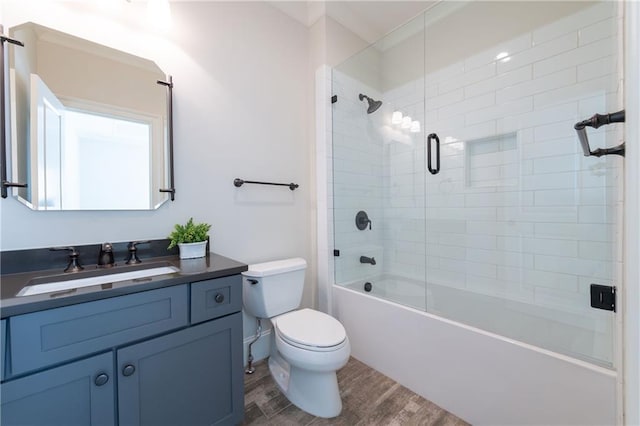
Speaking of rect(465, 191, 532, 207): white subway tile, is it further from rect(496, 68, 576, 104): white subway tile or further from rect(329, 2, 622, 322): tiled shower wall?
rect(496, 68, 576, 104): white subway tile

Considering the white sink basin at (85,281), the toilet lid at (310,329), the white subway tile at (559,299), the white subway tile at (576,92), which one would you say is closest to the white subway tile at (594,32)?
the white subway tile at (576,92)

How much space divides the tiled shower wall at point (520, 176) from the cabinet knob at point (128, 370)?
1.88 meters

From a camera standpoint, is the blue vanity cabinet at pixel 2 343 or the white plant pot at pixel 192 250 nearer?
the blue vanity cabinet at pixel 2 343

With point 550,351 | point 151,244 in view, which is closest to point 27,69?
point 151,244

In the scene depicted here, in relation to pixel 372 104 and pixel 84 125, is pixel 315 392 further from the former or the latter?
pixel 372 104

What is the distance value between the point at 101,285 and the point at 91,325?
13 centimetres

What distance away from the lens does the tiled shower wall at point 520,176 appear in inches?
59.0

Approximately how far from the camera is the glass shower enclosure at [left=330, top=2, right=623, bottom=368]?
1498 mm

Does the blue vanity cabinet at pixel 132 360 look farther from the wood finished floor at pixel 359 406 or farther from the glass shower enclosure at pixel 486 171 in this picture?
the glass shower enclosure at pixel 486 171

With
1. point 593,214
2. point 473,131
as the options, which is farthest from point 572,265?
point 473,131

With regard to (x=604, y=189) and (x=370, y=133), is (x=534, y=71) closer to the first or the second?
(x=604, y=189)

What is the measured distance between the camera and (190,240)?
1418 mm

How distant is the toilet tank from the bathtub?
427mm

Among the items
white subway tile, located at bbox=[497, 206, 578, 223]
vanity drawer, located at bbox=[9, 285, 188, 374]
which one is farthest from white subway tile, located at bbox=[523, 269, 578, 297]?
vanity drawer, located at bbox=[9, 285, 188, 374]
